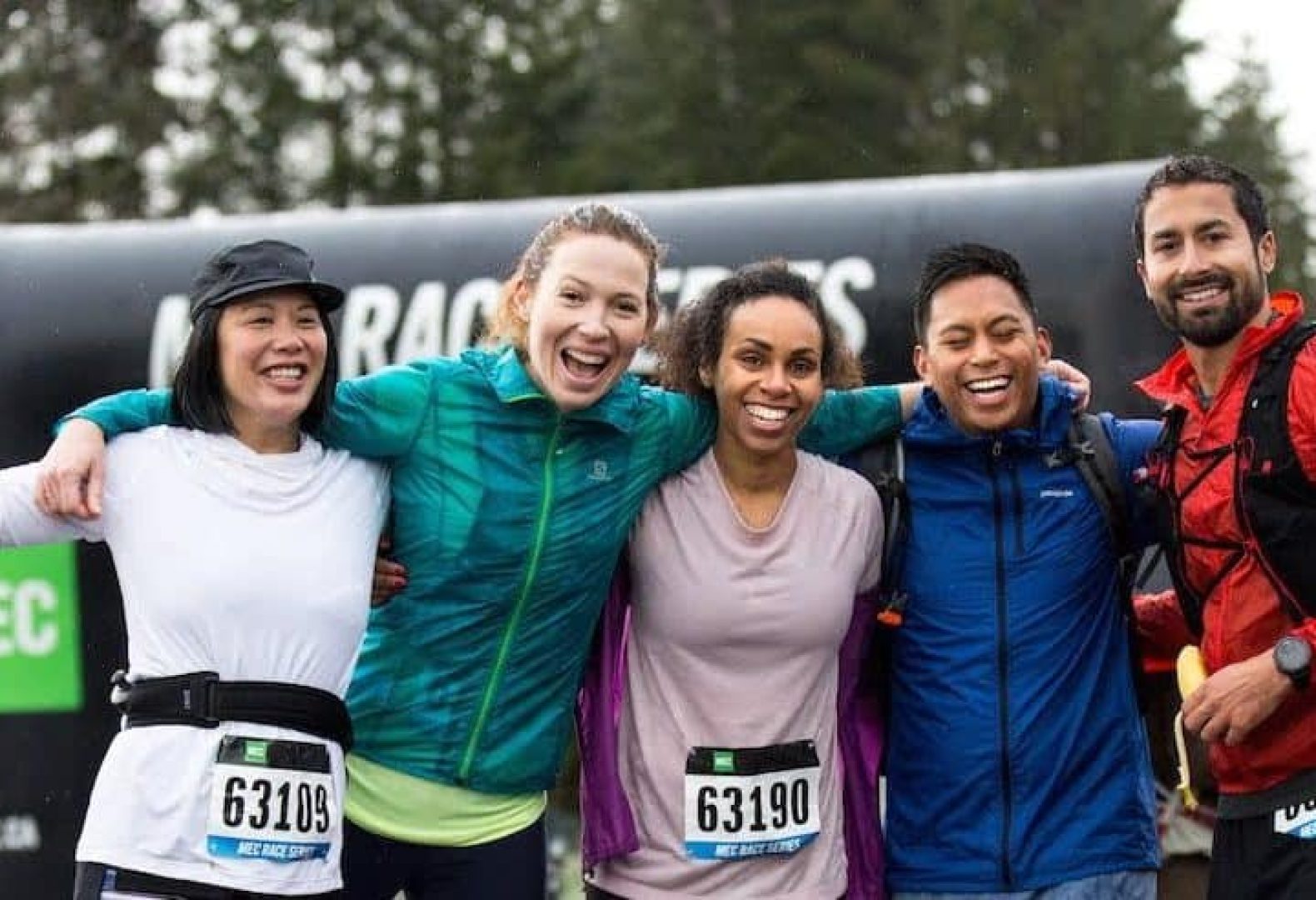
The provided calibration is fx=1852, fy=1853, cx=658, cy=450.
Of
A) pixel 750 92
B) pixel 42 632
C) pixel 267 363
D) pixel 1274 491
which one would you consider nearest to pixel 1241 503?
pixel 1274 491

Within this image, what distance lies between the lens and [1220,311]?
3.40 m

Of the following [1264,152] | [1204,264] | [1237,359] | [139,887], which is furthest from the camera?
[1264,152]

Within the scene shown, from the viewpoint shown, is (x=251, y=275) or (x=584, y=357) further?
(x=584, y=357)

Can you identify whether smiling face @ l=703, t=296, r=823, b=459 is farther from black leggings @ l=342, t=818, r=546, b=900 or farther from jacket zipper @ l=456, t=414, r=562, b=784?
black leggings @ l=342, t=818, r=546, b=900

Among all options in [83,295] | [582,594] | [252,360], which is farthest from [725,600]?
[83,295]

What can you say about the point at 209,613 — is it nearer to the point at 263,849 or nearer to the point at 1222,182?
the point at 263,849

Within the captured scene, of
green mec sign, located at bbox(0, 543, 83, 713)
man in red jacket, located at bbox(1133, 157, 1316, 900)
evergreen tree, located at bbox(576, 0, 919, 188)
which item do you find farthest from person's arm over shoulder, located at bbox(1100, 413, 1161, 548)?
evergreen tree, located at bbox(576, 0, 919, 188)

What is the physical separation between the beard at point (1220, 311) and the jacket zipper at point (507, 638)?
124cm

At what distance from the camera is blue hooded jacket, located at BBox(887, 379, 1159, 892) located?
3.54 meters

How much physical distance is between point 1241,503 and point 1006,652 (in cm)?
57

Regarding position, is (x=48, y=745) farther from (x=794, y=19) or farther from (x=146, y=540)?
(x=794, y=19)

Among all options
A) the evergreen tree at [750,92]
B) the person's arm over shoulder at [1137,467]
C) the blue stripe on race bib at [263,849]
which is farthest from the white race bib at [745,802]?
the evergreen tree at [750,92]

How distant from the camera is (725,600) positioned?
A: 3553mm

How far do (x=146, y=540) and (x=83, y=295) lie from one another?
145 inches
